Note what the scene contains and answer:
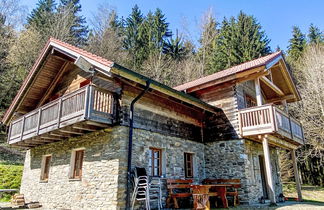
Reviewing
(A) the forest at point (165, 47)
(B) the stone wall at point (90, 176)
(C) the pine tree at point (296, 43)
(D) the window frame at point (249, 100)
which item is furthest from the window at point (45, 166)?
(C) the pine tree at point (296, 43)

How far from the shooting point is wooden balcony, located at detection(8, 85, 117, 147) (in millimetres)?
7359

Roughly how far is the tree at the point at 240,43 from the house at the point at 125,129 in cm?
1265

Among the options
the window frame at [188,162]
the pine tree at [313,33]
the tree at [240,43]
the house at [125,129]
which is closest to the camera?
the house at [125,129]

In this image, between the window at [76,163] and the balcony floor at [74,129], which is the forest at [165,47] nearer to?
the balcony floor at [74,129]

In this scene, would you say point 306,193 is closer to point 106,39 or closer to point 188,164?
point 188,164

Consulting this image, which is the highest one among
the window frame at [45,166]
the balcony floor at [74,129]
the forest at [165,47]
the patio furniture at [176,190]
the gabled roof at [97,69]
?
the forest at [165,47]

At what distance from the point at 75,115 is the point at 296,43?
2958 cm

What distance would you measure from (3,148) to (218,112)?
17.9m

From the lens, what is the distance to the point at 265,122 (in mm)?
9344

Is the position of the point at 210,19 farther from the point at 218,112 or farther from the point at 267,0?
the point at 218,112

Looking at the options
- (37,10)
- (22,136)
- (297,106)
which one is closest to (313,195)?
(297,106)

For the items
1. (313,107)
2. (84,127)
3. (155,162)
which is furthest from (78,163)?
(313,107)

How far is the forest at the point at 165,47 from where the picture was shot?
65.0 feet

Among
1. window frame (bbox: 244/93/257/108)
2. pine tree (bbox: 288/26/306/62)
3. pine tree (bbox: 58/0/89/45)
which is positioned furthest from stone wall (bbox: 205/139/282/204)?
pine tree (bbox: 288/26/306/62)
